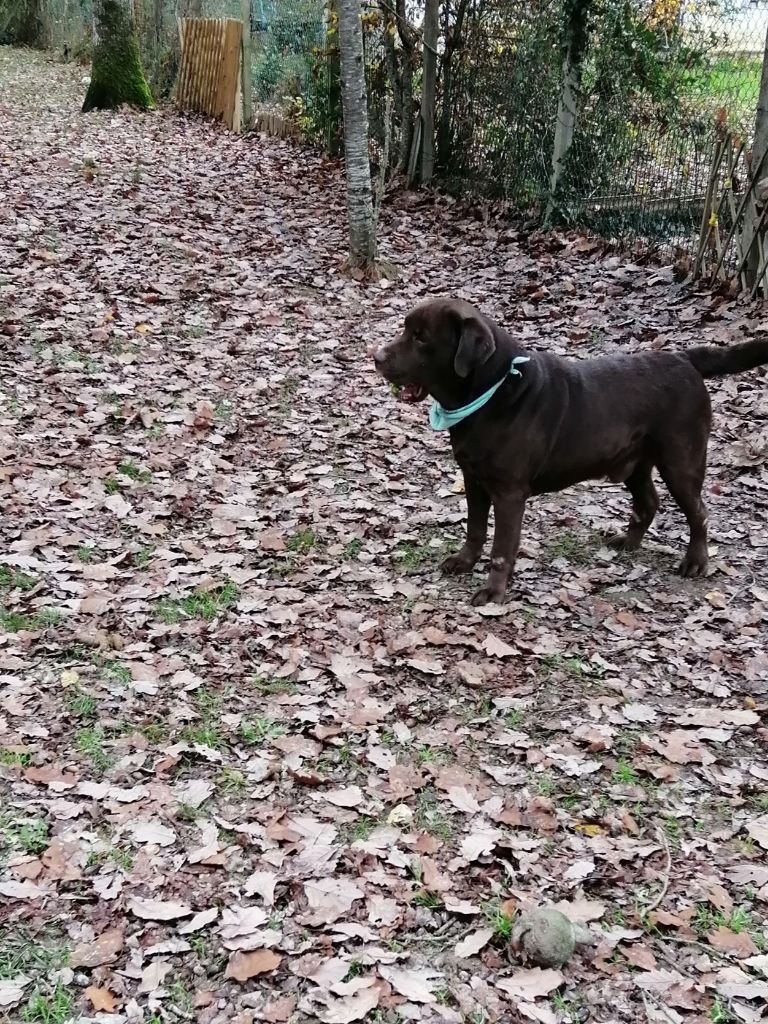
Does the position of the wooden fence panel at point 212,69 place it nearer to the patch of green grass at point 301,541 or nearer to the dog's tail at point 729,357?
the patch of green grass at point 301,541

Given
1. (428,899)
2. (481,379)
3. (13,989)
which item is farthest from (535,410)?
(13,989)

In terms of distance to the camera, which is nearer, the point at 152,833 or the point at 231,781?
the point at 152,833

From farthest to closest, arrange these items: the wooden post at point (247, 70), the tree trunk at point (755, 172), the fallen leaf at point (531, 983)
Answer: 1. the wooden post at point (247, 70)
2. the tree trunk at point (755, 172)
3. the fallen leaf at point (531, 983)

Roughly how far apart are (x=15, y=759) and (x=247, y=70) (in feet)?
50.5

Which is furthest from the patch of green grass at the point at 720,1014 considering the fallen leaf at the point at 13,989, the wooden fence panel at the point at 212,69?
the wooden fence panel at the point at 212,69

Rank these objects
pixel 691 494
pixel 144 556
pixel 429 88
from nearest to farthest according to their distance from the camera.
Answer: pixel 691 494, pixel 144 556, pixel 429 88

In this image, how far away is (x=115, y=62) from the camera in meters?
16.3

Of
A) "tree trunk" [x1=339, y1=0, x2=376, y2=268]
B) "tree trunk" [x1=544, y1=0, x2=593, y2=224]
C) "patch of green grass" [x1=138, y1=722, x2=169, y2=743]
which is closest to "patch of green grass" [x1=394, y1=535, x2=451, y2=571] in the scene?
"patch of green grass" [x1=138, y1=722, x2=169, y2=743]

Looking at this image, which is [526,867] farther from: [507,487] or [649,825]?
[507,487]

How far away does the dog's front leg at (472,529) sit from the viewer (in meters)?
4.91

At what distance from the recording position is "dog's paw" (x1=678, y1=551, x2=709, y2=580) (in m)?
5.14

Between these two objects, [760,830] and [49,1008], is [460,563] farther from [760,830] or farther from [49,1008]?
[49,1008]

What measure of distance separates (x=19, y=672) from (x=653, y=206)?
8179mm

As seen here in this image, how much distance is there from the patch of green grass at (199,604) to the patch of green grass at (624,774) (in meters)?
2.05
